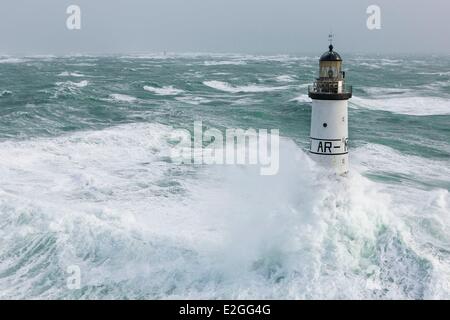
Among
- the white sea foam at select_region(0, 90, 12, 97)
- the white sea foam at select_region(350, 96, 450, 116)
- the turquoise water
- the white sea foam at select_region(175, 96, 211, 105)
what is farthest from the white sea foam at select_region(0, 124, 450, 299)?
the white sea foam at select_region(0, 90, 12, 97)

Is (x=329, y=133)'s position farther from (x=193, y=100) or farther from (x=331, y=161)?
(x=193, y=100)

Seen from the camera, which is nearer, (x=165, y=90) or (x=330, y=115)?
(x=330, y=115)

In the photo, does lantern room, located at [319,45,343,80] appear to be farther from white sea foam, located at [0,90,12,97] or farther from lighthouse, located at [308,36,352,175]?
white sea foam, located at [0,90,12,97]

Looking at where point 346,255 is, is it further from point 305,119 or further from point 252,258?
point 305,119

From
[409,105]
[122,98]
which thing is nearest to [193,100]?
[122,98]

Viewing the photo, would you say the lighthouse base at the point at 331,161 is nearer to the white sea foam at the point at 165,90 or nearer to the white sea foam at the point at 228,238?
the white sea foam at the point at 228,238

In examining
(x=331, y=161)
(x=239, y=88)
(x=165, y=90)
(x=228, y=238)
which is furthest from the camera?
(x=239, y=88)
